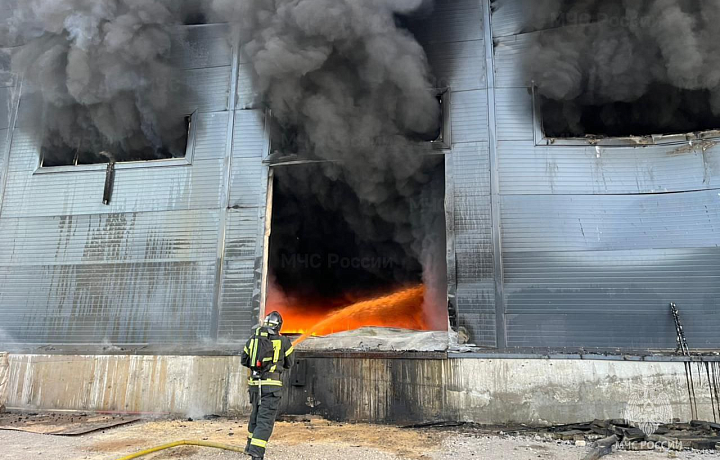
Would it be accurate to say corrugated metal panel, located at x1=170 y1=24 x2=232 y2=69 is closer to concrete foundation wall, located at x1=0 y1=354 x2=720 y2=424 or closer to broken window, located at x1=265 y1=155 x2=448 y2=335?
broken window, located at x1=265 y1=155 x2=448 y2=335

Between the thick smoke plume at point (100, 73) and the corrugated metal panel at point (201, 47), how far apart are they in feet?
0.76

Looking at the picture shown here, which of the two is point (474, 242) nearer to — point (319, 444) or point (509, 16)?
point (319, 444)

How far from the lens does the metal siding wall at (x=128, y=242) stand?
7.84m

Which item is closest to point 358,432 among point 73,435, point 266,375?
point 266,375

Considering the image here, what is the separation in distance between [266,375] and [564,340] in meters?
4.09

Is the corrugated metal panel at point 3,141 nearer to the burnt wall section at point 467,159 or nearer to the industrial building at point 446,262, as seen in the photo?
the industrial building at point 446,262

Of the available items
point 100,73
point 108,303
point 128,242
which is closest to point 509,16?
point 100,73

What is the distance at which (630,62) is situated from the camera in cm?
704

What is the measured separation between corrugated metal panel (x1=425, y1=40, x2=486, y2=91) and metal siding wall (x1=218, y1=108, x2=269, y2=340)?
2.98 meters

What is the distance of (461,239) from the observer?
724 cm

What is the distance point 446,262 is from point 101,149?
6.51m

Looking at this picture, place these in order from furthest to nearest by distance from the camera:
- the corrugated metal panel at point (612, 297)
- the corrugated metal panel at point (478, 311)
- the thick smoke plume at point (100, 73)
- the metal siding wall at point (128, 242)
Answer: the thick smoke plume at point (100, 73), the metal siding wall at point (128, 242), the corrugated metal panel at point (478, 311), the corrugated metal panel at point (612, 297)

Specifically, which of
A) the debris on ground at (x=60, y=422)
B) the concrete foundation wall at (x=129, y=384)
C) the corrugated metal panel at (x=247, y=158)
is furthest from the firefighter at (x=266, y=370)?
the corrugated metal panel at (x=247, y=158)

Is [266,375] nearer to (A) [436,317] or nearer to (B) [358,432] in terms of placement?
(B) [358,432]
